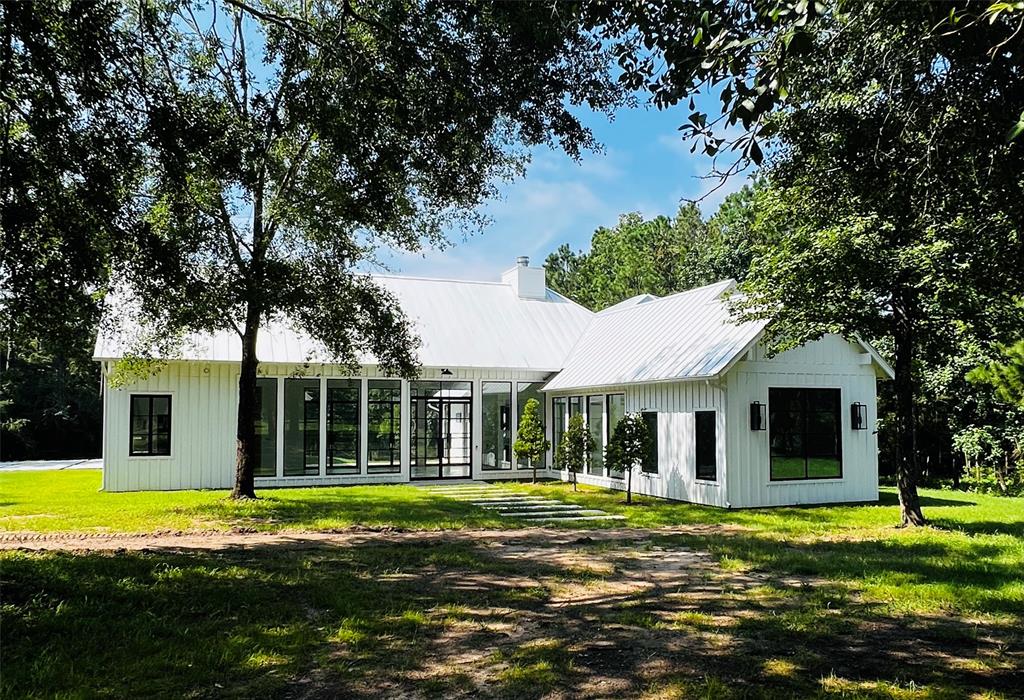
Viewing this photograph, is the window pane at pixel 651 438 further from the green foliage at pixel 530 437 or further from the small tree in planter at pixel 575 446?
the green foliage at pixel 530 437

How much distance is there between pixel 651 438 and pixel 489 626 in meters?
10.6

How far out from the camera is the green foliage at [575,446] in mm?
17266

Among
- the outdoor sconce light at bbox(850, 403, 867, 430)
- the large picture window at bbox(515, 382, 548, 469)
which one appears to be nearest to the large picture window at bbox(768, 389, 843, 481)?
the outdoor sconce light at bbox(850, 403, 867, 430)

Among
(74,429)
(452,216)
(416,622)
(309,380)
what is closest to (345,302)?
(452,216)

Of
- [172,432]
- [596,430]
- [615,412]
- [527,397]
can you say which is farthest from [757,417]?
[172,432]

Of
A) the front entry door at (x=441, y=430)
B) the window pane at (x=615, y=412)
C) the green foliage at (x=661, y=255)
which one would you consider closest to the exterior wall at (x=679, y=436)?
the window pane at (x=615, y=412)

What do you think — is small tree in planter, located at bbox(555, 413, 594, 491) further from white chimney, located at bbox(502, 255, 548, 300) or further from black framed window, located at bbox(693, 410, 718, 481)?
white chimney, located at bbox(502, 255, 548, 300)

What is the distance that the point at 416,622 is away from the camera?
596 cm

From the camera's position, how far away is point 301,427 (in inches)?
738

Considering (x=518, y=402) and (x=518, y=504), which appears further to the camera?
(x=518, y=402)

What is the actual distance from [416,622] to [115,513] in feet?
29.0

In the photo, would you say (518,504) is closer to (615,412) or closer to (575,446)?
(575,446)

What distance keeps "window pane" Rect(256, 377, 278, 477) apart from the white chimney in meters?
8.89

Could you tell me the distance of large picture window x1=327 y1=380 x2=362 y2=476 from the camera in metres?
19.0
